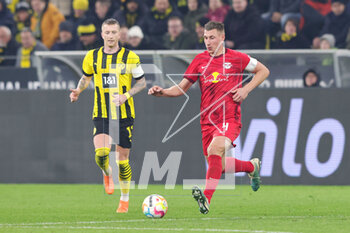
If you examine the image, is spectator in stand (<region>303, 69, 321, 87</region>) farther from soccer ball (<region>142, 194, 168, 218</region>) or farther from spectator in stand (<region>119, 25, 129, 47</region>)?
soccer ball (<region>142, 194, 168, 218</region>)

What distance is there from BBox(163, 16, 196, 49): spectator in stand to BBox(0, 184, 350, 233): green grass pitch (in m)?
3.16

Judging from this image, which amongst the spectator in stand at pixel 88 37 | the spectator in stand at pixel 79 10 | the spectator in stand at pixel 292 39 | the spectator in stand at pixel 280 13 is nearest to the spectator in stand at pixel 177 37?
the spectator in stand at pixel 88 37

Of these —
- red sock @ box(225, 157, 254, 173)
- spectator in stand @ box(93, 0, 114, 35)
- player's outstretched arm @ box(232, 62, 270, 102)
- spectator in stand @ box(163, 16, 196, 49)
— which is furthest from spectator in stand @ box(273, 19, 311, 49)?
player's outstretched arm @ box(232, 62, 270, 102)

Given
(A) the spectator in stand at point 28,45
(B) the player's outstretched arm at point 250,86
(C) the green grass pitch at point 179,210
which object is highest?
(B) the player's outstretched arm at point 250,86

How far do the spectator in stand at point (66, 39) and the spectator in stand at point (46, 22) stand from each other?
556 mm

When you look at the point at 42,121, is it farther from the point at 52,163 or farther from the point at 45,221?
the point at 45,221

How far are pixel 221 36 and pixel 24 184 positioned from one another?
6050 mm

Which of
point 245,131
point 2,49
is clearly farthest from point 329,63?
point 2,49

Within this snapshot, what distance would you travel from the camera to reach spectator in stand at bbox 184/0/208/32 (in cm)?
1608

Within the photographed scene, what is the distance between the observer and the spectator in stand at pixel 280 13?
15.4 meters

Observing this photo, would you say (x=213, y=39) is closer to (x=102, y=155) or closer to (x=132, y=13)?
(x=102, y=155)

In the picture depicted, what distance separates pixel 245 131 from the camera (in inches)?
522

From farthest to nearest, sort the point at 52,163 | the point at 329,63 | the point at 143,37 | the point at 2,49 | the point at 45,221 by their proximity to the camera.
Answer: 1. the point at 2,49
2. the point at 143,37
3. the point at 52,163
4. the point at 329,63
5. the point at 45,221

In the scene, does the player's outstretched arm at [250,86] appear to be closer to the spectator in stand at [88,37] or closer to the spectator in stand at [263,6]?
the spectator in stand at [88,37]
